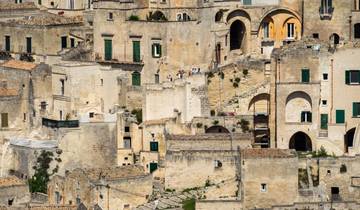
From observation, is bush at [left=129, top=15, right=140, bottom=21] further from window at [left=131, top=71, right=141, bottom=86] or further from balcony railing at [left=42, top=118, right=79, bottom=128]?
balcony railing at [left=42, top=118, right=79, bottom=128]

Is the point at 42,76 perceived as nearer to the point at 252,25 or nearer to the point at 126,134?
the point at 126,134

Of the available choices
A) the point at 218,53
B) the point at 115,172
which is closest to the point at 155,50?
the point at 218,53

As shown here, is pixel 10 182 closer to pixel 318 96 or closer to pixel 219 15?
pixel 318 96

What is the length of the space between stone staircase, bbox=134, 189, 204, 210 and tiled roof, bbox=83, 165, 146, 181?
201cm

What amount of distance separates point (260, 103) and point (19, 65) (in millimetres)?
14101

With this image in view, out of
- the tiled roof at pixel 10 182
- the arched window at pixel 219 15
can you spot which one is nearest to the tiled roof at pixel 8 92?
the tiled roof at pixel 10 182

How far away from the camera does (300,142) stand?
8569 cm

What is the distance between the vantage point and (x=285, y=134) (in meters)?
84.9

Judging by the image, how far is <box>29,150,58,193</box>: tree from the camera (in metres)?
86.2

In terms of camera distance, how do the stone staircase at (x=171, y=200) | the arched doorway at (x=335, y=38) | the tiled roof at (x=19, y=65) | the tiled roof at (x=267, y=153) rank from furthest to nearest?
the tiled roof at (x=19, y=65), the arched doorway at (x=335, y=38), the stone staircase at (x=171, y=200), the tiled roof at (x=267, y=153)

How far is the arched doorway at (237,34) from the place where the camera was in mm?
94062

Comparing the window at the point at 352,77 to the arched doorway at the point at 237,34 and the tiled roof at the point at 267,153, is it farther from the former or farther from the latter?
the arched doorway at the point at 237,34

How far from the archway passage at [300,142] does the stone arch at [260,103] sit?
3304 millimetres

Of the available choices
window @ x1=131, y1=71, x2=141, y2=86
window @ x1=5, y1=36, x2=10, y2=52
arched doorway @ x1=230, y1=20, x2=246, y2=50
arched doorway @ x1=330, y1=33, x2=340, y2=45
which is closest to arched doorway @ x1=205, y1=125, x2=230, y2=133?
window @ x1=131, y1=71, x2=141, y2=86
